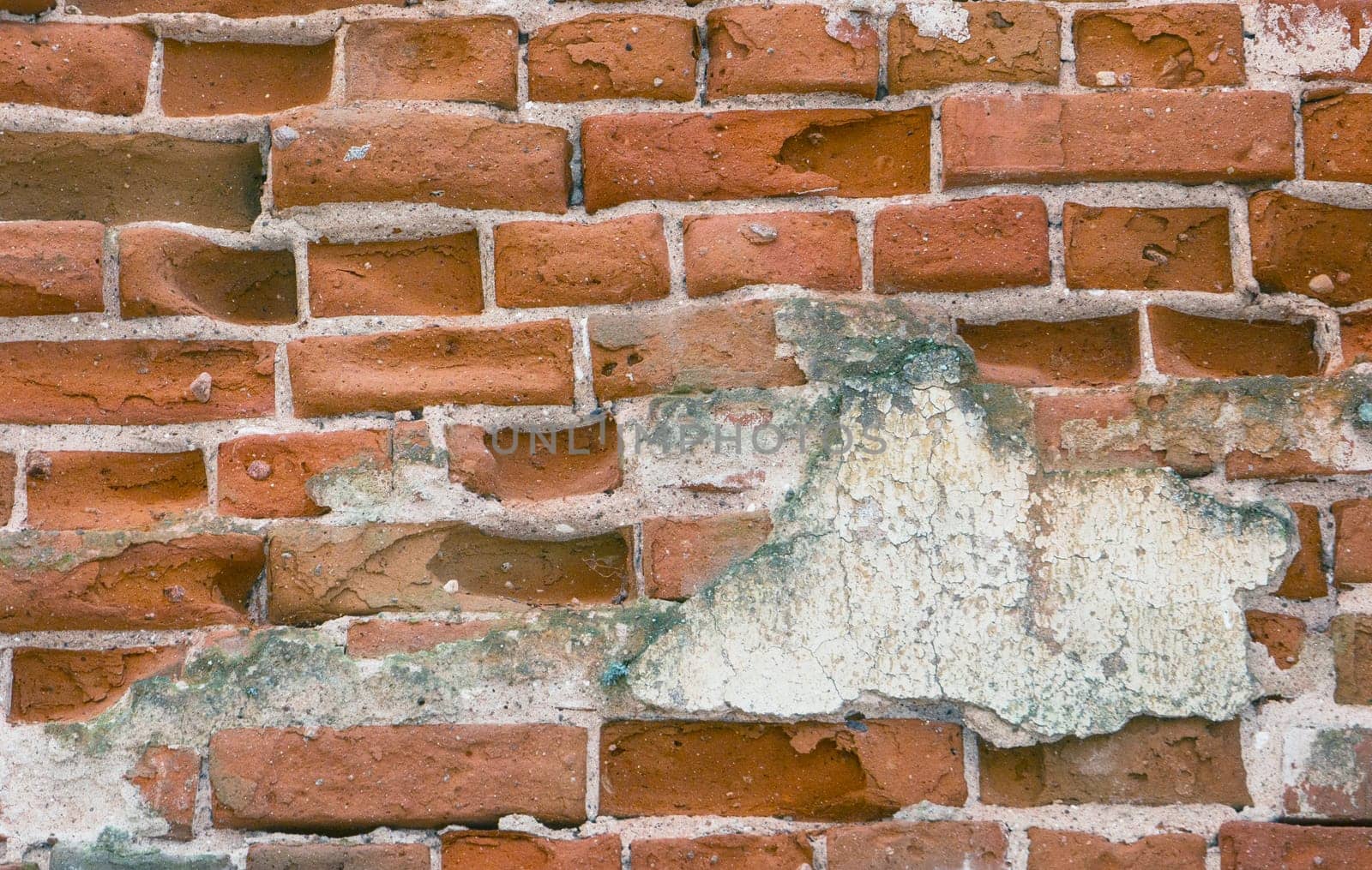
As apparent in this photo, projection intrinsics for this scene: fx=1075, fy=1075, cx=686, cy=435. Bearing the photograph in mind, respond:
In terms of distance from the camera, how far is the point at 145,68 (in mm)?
1075

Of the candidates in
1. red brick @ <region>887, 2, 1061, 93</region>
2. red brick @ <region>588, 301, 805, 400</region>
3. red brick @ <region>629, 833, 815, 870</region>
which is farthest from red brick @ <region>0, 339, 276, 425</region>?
red brick @ <region>887, 2, 1061, 93</region>

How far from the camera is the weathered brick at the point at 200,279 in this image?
1.04 m

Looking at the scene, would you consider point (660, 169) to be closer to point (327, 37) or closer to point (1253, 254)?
point (327, 37)

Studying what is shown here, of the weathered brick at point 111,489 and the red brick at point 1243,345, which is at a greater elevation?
the red brick at point 1243,345

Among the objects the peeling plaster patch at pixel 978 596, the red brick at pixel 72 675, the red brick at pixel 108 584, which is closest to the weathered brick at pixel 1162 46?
the peeling plaster patch at pixel 978 596

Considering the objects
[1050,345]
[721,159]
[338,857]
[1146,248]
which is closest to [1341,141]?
[1146,248]

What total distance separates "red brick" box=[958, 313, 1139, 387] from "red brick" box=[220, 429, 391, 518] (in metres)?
0.59

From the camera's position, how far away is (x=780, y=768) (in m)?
1.01

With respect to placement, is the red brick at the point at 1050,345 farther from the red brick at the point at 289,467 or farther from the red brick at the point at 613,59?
the red brick at the point at 289,467

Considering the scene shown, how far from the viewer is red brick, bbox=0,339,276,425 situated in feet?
3.39

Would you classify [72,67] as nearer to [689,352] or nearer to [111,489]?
[111,489]

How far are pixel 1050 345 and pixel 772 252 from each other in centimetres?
29

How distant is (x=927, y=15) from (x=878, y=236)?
0.23m

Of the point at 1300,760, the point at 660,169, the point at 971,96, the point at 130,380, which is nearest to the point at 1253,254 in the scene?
the point at 971,96
